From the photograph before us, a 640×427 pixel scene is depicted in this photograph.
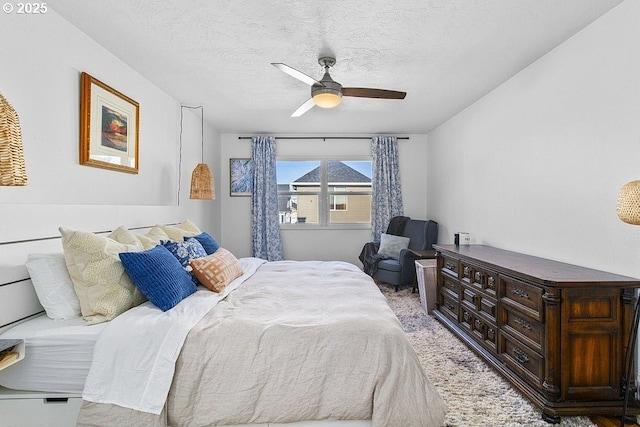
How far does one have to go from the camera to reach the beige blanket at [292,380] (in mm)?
1606

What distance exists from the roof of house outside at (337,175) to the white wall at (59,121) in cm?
290

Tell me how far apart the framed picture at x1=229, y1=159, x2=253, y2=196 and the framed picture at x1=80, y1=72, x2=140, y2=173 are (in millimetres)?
2638

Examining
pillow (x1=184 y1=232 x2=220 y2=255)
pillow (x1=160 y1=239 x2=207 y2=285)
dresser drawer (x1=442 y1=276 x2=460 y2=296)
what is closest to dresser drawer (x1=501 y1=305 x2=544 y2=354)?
dresser drawer (x1=442 y1=276 x2=460 y2=296)

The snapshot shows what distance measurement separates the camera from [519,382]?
7.41 ft

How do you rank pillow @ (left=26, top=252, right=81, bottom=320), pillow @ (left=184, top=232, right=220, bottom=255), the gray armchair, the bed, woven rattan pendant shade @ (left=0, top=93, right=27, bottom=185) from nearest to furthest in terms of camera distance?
woven rattan pendant shade @ (left=0, top=93, right=27, bottom=185)
the bed
pillow @ (left=26, top=252, right=81, bottom=320)
pillow @ (left=184, top=232, right=220, bottom=255)
the gray armchair

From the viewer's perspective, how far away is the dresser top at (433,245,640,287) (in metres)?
1.98

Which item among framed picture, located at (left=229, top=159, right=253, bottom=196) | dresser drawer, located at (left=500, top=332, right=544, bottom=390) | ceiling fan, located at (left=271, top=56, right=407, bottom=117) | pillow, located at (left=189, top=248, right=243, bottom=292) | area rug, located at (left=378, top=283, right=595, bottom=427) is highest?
ceiling fan, located at (left=271, top=56, right=407, bottom=117)

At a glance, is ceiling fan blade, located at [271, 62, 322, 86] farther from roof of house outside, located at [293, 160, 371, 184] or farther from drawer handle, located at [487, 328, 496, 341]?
roof of house outside, located at [293, 160, 371, 184]

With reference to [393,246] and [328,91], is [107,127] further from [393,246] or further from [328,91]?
[393,246]

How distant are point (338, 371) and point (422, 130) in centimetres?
483

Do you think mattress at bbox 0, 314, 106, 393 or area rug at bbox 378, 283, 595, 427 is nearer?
mattress at bbox 0, 314, 106, 393

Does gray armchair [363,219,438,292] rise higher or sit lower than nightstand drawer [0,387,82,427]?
higher

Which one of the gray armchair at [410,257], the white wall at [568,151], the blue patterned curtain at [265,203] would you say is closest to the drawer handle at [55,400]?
the white wall at [568,151]

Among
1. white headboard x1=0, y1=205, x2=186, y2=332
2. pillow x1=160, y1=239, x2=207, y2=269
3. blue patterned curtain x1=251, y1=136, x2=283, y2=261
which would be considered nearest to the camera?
white headboard x1=0, y1=205, x2=186, y2=332
